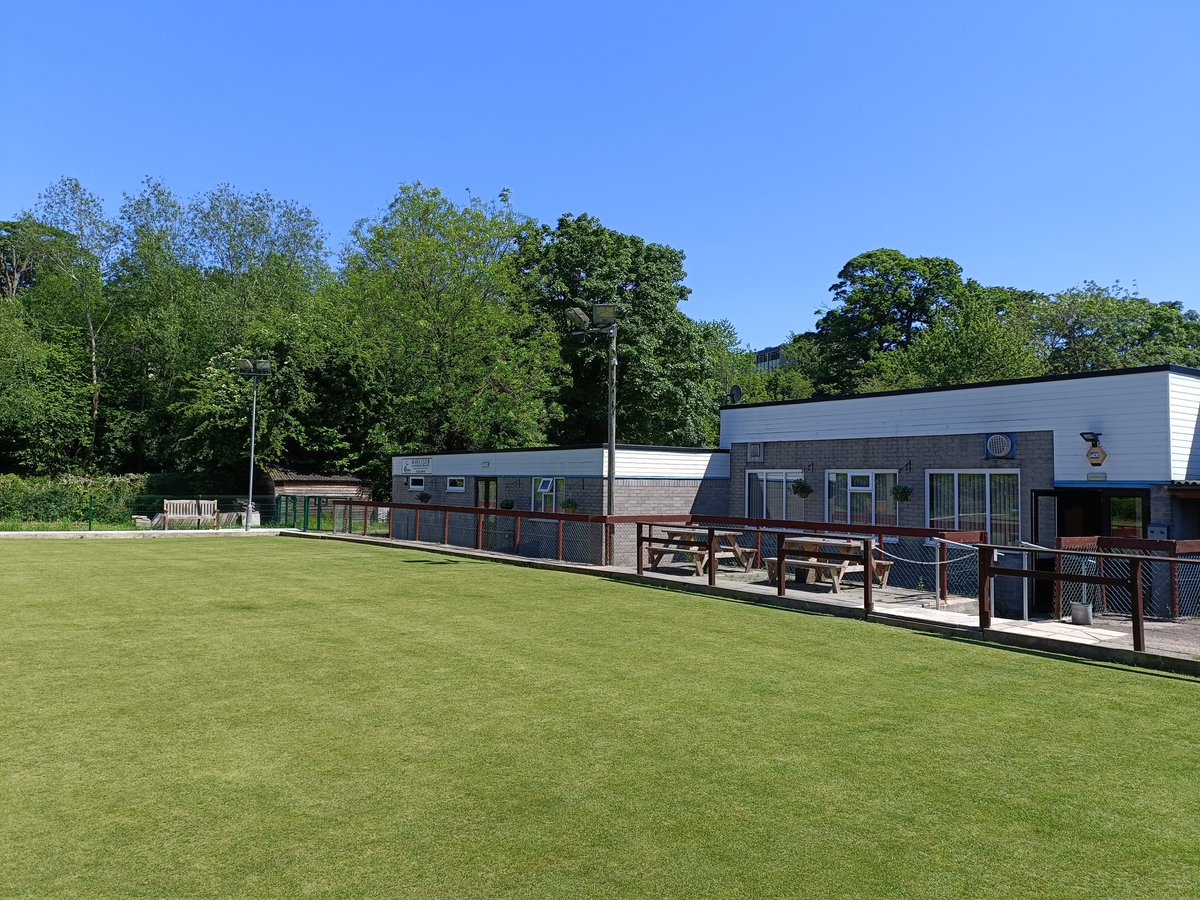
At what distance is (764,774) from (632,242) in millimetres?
39269

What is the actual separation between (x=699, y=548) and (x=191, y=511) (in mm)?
24728

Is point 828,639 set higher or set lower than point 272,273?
lower

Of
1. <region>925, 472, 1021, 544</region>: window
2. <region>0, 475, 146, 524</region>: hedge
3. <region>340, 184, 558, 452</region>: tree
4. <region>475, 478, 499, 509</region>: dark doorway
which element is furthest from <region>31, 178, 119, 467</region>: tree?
<region>925, 472, 1021, 544</region>: window

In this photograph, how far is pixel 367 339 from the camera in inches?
1634

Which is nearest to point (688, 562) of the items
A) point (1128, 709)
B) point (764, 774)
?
point (1128, 709)

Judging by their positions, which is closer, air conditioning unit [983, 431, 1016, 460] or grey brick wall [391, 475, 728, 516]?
air conditioning unit [983, 431, 1016, 460]

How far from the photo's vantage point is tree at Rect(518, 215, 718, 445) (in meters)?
40.8

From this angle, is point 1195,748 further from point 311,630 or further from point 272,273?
point 272,273

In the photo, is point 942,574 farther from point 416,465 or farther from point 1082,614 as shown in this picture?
point 416,465

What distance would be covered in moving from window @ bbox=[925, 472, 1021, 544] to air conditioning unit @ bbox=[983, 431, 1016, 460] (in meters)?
0.34

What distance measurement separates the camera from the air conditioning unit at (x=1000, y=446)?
53.1 feet

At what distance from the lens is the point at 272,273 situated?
48.8m

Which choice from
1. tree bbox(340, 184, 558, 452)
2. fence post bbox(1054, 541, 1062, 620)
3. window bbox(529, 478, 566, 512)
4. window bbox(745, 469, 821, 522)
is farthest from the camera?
tree bbox(340, 184, 558, 452)

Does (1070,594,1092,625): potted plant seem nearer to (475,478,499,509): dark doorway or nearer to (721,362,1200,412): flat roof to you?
(721,362,1200,412): flat roof
